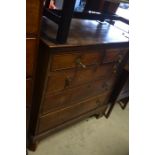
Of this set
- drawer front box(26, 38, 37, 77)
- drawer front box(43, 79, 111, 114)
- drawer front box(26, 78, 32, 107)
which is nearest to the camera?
drawer front box(26, 38, 37, 77)

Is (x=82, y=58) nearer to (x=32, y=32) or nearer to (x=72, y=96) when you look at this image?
(x=72, y=96)

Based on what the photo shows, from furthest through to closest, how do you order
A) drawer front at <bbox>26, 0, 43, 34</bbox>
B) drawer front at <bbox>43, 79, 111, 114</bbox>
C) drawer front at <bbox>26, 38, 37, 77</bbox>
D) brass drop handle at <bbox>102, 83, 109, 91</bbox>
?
1. brass drop handle at <bbox>102, 83, 109, 91</bbox>
2. drawer front at <bbox>43, 79, 111, 114</bbox>
3. drawer front at <bbox>26, 38, 37, 77</bbox>
4. drawer front at <bbox>26, 0, 43, 34</bbox>

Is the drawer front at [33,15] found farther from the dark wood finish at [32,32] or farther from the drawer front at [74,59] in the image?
the drawer front at [74,59]

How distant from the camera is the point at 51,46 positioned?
0.96m

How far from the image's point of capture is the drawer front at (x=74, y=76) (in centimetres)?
115

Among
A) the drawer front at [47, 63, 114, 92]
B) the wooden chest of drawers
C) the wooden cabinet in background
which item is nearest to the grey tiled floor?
the wooden chest of drawers

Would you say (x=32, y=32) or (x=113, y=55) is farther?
(x=113, y=55)

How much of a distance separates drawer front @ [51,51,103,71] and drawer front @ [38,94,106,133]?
1.38ft

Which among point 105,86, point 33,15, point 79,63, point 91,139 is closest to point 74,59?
point 79,63

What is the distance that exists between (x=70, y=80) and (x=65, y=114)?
1.21ft

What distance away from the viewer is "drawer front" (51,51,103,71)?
1057 mm

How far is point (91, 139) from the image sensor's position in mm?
1723

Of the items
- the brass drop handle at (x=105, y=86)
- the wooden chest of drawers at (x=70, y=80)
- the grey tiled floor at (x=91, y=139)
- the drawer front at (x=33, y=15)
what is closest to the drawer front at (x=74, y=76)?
the wooden chest of drawers at (x=70, y=80)

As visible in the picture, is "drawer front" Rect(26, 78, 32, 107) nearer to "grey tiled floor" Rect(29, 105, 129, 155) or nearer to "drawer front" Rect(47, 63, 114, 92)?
"drawer front" Rect(47, 63, 114, 92)
